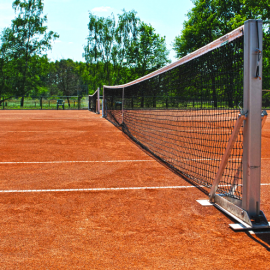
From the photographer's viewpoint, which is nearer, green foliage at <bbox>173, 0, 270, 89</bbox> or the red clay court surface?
the red clay court surface

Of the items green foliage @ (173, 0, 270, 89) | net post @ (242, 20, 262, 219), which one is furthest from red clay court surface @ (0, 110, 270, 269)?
green foliage @ (173, 0, 270, 89)

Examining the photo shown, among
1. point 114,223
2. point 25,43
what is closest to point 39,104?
point 25,43

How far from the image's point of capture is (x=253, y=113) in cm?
305

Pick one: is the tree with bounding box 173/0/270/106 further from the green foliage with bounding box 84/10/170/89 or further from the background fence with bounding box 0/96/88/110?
the background fence with bounding box 0/96/88/110

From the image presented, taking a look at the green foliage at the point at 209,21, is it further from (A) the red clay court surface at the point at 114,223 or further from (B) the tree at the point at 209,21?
(A) the red clay court surface at the point at 114,223

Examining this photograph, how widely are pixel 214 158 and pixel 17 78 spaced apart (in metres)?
47.7

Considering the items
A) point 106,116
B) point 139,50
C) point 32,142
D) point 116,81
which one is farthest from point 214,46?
point 116,81

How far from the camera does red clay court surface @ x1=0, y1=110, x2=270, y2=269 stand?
7.88 feet

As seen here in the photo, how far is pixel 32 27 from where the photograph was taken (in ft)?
154

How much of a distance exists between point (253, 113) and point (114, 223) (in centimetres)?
175

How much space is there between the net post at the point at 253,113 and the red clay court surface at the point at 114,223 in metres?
0.35

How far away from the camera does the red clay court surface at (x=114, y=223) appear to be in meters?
2.40

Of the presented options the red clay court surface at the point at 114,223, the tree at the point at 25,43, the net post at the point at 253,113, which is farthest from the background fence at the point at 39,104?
the net post at the point at 253,113

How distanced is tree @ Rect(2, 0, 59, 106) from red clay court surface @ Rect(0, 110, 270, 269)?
4410cm
